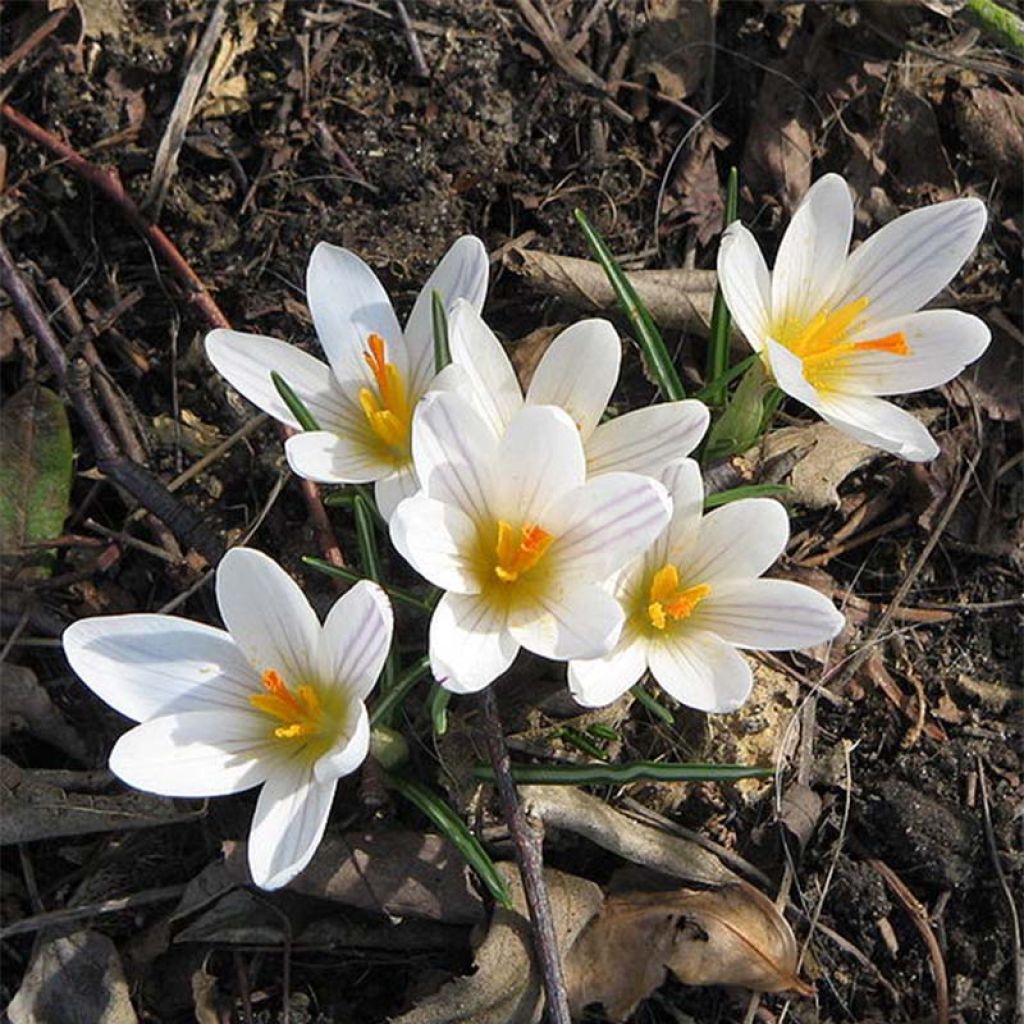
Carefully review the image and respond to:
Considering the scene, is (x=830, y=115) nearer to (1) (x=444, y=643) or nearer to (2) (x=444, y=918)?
(1) (x=444, y=643)

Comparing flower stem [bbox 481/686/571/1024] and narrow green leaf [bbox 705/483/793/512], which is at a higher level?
narrow green leaf [bbox 705/483/793/512]

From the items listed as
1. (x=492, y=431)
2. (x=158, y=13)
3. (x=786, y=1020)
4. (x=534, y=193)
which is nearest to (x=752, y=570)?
(x=492, y=431)

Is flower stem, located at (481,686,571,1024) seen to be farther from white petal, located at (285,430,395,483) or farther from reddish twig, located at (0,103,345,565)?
reddish twig, located at (0,103,345,565)

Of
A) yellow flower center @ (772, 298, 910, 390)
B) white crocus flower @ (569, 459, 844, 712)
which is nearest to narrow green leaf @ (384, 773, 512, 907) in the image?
white crocus flower @ (569, 459, 844, 712)

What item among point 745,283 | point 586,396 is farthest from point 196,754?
point 745,283

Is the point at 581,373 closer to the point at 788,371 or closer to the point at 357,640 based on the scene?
the point at 788,371

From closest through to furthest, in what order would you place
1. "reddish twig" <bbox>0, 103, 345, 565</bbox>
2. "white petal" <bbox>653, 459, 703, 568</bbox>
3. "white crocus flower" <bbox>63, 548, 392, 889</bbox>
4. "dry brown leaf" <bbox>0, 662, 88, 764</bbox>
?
1. "white crocus flower" <bbox>63, 548, 392, 889</bbox>
2. "white petal" <bbox>653, 459, 703, 568</bbox>
3. "dry brown leaf" <bbox>0, 662, 88, 764</bbox>
4. "reddish twig" <bbox>0, 103, 345, 565</bbox>
